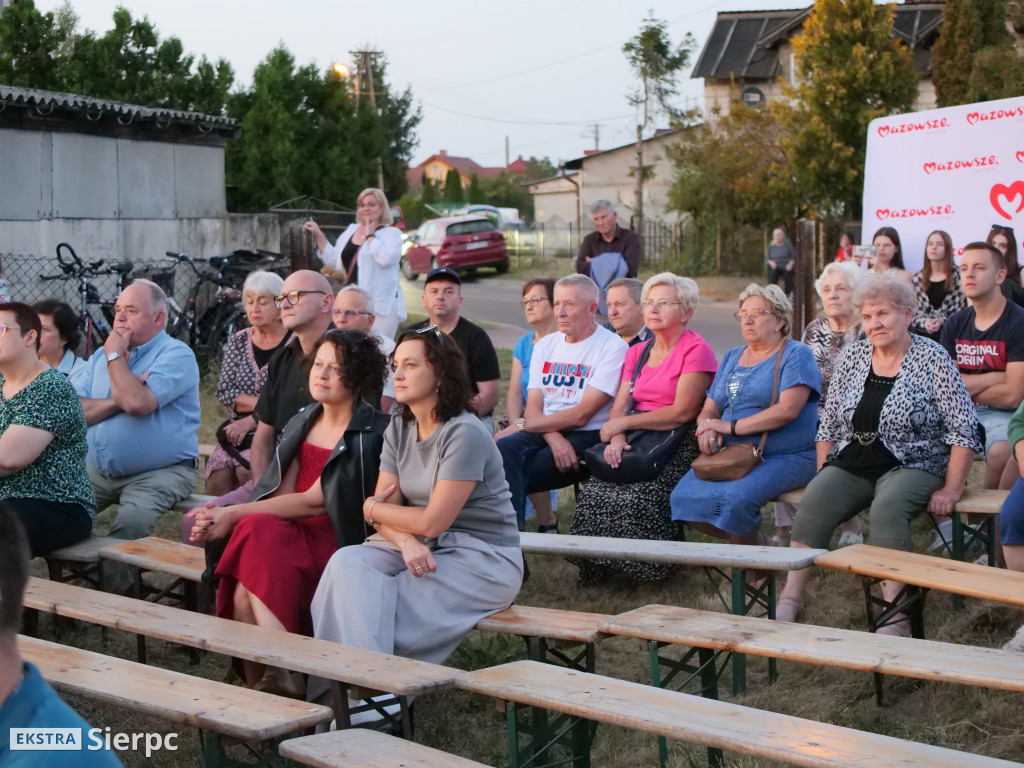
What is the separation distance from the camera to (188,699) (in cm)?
352

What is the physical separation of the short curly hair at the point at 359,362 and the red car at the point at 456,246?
2516 centimetres

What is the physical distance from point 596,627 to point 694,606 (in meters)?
1.52

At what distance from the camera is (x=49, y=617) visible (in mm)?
5707

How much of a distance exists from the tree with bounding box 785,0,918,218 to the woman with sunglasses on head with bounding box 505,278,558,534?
57.9 ft

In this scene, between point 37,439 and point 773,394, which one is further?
point 773,394

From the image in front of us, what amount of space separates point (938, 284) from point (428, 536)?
4817 mm

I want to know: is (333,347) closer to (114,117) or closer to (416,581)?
(416,581)

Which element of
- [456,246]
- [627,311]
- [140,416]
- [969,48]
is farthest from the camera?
[456,246]

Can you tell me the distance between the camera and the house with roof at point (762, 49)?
34094mm

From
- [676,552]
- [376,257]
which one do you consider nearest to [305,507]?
[676,552]

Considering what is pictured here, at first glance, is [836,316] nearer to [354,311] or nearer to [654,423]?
[654,423]

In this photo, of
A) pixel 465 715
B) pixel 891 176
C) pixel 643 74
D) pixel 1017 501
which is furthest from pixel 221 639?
pixel 643 74

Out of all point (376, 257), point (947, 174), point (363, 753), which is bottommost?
point (363, 753)

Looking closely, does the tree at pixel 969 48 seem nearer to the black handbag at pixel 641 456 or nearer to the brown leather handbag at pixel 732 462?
the black handbag at pixel 641 456
